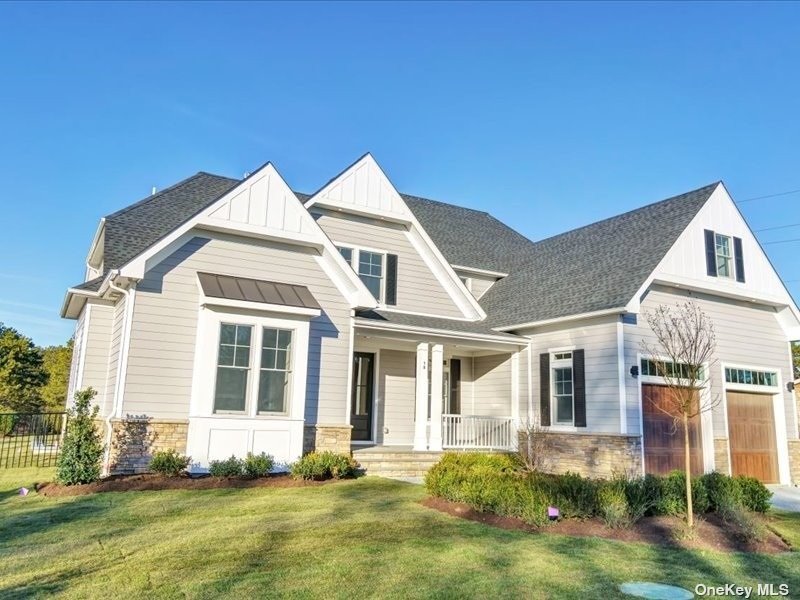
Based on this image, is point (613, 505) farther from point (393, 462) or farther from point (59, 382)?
point (59, 382)

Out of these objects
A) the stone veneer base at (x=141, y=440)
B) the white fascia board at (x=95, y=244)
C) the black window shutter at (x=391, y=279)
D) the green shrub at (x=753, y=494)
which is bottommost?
the green shrub at (x=753, y=494)

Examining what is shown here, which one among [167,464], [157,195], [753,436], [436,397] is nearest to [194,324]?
[167,464]

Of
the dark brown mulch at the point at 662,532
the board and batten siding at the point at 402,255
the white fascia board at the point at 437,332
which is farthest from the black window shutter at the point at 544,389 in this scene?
the dark brown mulch at the point at 662,532

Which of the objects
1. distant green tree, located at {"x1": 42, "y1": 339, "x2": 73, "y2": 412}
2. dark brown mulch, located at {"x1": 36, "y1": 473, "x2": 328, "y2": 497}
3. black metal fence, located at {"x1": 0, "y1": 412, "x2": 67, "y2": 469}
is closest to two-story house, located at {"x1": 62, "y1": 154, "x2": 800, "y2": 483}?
dark brown mulch, located at {"x1": 36, "y1": 473, "x2": 328, "y2": 497}

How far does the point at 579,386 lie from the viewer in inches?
533

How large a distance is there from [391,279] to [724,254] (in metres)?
8.67

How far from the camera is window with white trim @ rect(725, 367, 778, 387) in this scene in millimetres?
14961

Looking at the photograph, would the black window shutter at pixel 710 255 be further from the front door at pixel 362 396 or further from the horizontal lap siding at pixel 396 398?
the front door at pixel 362 396

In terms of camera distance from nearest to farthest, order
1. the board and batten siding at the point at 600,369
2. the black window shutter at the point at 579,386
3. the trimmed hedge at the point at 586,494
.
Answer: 1. the trimmed hedge at the point at 586,494
2. the board and batten siding at the point at 600,369
3. the black window shutter at the point at 579,386

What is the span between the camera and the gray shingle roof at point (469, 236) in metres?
18.5

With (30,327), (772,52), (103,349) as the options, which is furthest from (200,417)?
(30,327)

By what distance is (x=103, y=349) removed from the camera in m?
12.4

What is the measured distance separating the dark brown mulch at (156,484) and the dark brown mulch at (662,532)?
366 cm

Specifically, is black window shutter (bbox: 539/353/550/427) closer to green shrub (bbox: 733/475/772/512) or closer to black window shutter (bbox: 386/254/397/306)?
black window shutter (bbox: 386/254/397/306)
